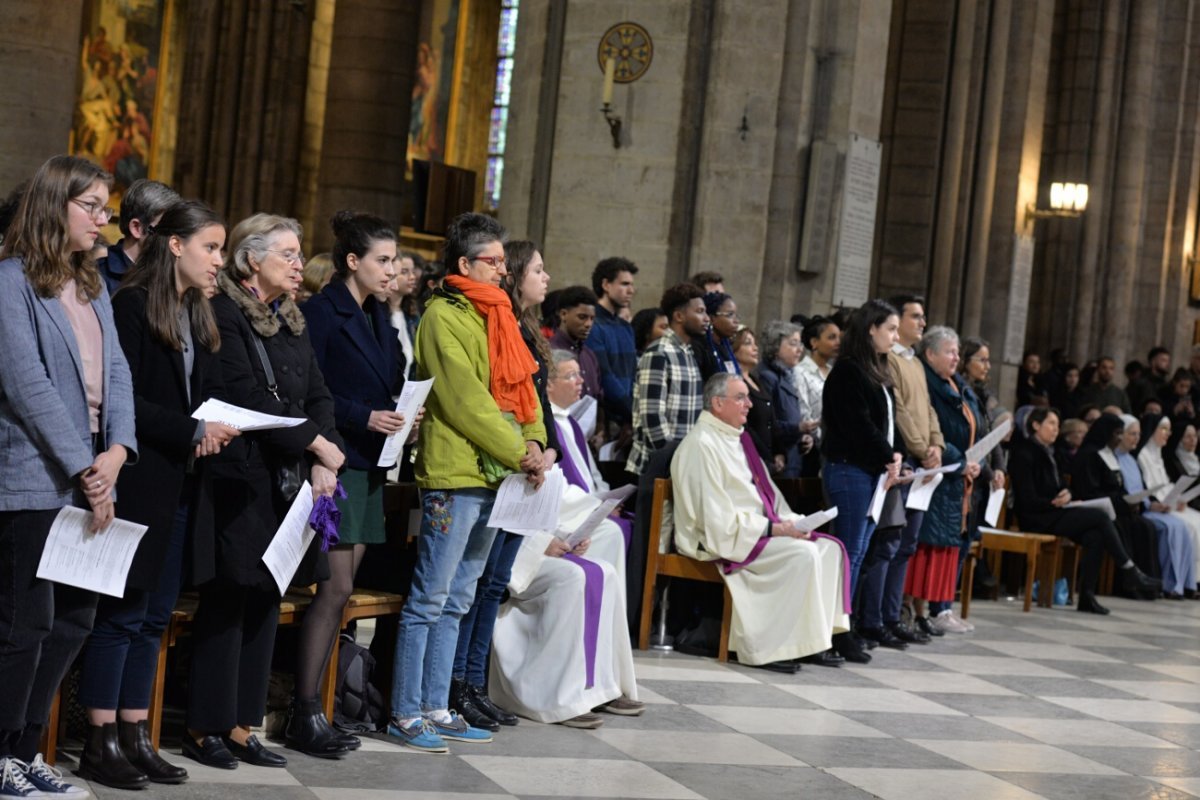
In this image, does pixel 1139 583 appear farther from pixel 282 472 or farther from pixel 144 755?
pixel 144 755

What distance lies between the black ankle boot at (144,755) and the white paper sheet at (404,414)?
1247 millimetres

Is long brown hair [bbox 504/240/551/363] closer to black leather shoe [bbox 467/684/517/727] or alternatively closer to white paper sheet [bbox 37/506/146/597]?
black leather shoe [bbox 467/684/517/727]

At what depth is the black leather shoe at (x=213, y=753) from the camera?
5.40 m

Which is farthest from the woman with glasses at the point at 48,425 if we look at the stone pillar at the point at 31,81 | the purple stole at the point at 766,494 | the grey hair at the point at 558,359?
the stone pillar at the point at 31,81

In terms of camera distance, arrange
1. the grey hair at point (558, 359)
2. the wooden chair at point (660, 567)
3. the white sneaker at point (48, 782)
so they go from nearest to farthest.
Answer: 1. the white sneaker at point (48, 782)
2. the grey hair at point (558, 359)
3. the wooden chair at point (660, 567)


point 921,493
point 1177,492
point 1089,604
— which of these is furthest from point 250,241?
point 1177,492

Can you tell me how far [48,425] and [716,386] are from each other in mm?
4692

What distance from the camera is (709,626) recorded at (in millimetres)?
9055

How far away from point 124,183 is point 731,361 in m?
15.3

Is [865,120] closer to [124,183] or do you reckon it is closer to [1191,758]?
[1191,758]

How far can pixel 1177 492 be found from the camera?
14.8 meters

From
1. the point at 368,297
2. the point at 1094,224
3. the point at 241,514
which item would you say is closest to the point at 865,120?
the point at 368,297

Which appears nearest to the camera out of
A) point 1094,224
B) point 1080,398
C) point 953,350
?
point 953,350

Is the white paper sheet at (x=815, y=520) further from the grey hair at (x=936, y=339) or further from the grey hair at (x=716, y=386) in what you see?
the grey hair at (x=936, y=339)
